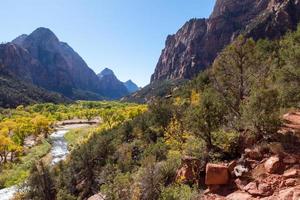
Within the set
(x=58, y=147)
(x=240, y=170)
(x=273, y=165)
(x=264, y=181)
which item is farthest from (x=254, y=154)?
(x=58, y=147)

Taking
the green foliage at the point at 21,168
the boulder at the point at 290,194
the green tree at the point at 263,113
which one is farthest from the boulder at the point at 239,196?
the green foliage at the point at 21,168

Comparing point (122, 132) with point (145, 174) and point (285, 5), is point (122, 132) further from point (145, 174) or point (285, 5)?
point (285, 5)

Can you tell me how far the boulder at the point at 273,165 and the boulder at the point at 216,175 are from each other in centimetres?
202

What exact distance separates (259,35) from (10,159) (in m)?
125

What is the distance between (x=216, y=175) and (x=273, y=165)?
2.78 m

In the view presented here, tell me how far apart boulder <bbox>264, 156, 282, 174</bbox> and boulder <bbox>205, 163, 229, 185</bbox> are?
2.02 m

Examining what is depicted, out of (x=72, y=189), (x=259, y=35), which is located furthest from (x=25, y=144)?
(x=259, y=35)

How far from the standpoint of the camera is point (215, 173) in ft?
57.1

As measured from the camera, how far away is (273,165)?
1641 cm

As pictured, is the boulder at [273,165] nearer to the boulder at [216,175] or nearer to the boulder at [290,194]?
the boulder at [290,194]

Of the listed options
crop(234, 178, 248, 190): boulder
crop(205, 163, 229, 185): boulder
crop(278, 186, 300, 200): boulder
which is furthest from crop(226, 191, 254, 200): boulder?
crop(278, 186, 300, 200): boulder

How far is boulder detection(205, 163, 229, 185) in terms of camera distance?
1727cm

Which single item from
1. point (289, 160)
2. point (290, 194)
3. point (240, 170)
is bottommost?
point (290, 194)

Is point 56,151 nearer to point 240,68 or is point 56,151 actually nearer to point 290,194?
point 240,68
